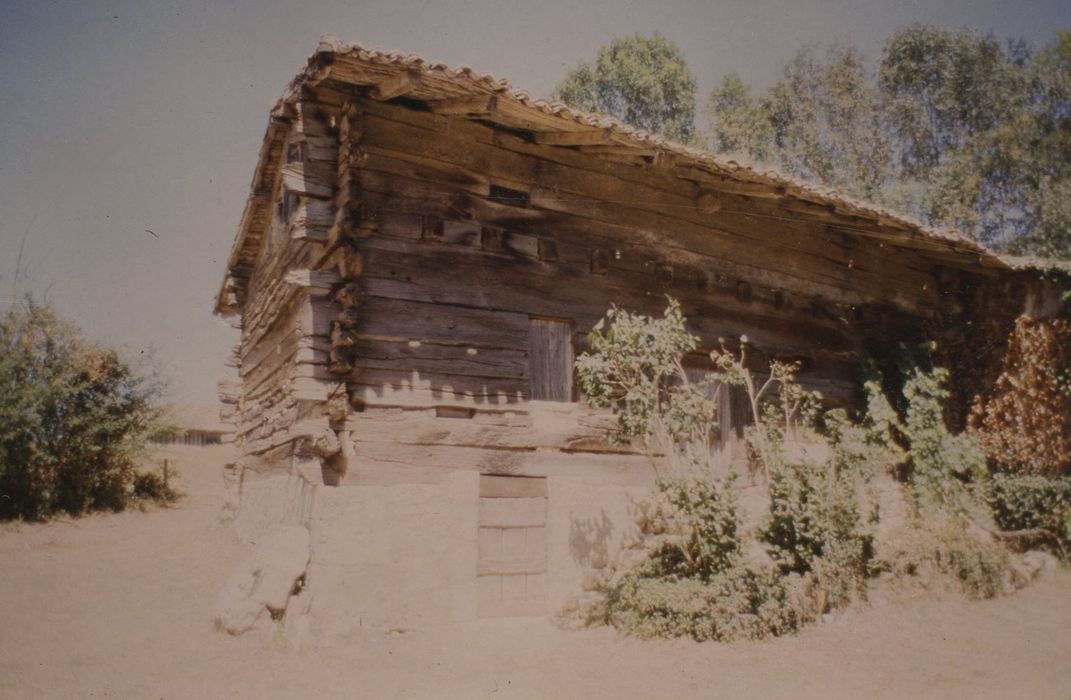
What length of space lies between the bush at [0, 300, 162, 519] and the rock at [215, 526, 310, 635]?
31.6 ft

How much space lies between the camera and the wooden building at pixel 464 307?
6.12 meters

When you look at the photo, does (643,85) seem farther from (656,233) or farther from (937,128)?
(656,233)

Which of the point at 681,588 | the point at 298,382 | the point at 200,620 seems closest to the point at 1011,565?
Answer: the point at 681,588

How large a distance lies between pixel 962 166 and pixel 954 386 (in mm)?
12022

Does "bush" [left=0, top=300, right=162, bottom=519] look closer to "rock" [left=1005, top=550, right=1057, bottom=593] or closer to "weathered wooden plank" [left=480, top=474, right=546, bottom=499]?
"weathered wooden plank" [left=480, top=474, right=546, bottom=499]

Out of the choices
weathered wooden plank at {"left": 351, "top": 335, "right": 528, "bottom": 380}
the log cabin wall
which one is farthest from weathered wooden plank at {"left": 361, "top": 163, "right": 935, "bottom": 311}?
weathered wooden plank at {"left": 351, "top": 335, "right": 528, "bottom": 380}

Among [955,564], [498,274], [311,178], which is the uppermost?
[311,178]

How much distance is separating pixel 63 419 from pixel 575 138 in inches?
509

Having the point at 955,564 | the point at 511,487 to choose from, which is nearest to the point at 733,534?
the point at 511,487

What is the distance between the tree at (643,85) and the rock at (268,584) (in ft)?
65.4

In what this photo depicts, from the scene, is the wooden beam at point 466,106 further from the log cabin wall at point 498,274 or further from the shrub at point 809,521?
the shrub at point 809,521

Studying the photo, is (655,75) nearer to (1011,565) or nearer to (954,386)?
(954,386)

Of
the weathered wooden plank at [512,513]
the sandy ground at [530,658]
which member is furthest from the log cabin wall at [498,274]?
the sandy ground at [530,658]

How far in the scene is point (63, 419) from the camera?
14.0 metres
